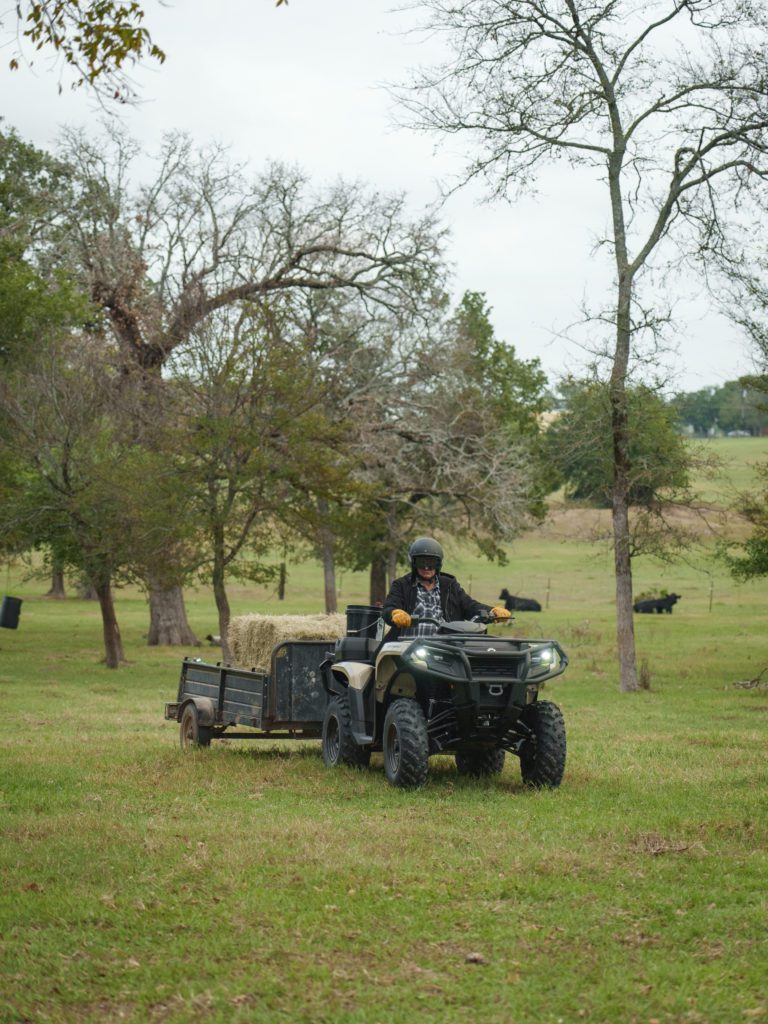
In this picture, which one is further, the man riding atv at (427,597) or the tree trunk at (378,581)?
the tree trunk at (378,581)

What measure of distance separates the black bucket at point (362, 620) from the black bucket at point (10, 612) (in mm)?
28407

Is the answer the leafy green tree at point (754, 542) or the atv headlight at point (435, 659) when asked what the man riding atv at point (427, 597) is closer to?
the atv headlight at point (435, 659)

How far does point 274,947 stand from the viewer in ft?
21.6

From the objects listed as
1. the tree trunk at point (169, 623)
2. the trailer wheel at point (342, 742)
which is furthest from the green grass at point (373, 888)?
the tree trunk at point (169, 623)

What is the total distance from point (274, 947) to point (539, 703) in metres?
5.31

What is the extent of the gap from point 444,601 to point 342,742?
1667mm

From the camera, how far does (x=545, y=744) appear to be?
37.0 feet

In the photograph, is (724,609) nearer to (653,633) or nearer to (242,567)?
(653,633)

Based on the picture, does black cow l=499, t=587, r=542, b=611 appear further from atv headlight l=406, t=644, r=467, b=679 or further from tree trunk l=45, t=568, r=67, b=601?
atv headlight l=406, t=644, r=467, b=679

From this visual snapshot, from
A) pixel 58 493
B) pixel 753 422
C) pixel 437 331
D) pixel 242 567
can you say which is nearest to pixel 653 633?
pixel 437 331

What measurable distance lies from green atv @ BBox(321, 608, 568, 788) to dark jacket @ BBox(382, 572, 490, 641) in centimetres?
28

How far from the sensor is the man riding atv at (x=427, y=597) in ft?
39.4

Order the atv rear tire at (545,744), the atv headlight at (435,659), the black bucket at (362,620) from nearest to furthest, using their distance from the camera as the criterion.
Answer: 1. the atv headlight at (435,659)
2. the atv rear tire at (545,744)
3. the black bucket at (362,620)

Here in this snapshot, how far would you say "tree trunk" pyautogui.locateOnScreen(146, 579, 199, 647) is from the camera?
39.7 meters
